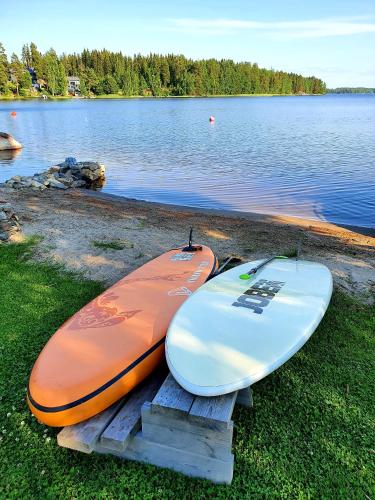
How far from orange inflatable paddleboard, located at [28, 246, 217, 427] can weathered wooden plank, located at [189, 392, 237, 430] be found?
788 mm

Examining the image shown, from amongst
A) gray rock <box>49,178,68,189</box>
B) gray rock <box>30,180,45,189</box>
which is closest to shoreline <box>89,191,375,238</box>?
gray rock <box>49,178,68,189</box>

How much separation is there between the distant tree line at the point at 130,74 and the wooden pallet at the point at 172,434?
396 ft

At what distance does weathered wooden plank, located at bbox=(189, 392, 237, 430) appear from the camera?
2906mm

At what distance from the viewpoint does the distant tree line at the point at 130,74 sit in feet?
373

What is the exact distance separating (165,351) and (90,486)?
1239 mm

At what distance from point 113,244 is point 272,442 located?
569 centimetres

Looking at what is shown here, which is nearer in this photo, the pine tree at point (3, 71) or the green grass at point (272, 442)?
the green grass at point (272, 442)

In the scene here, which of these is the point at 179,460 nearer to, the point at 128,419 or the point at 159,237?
the point at 128,419

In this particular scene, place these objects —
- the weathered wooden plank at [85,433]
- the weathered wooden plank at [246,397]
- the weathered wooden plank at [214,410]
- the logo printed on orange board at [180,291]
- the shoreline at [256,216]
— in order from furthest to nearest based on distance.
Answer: the shoreline at [256,216] < the logo printed on orange board at [180,291] < the weathered wooden plank at [246,397] < the weathered wooden plank at [85,433] < the weathered wooden plank at [214,410]

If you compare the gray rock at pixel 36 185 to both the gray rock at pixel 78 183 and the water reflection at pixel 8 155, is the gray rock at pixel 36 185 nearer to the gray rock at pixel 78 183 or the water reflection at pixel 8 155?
the gray rock at pixel 78 183

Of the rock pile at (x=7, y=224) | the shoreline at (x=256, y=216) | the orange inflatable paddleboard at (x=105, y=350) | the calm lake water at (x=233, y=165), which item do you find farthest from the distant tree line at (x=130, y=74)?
the orange inflatable paddleboard at (x=105, y=350)

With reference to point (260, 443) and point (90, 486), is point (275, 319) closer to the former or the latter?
point (260, 443)

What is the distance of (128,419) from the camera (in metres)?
3.31

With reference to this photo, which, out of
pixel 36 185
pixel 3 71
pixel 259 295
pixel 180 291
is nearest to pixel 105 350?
pixel 180 291
